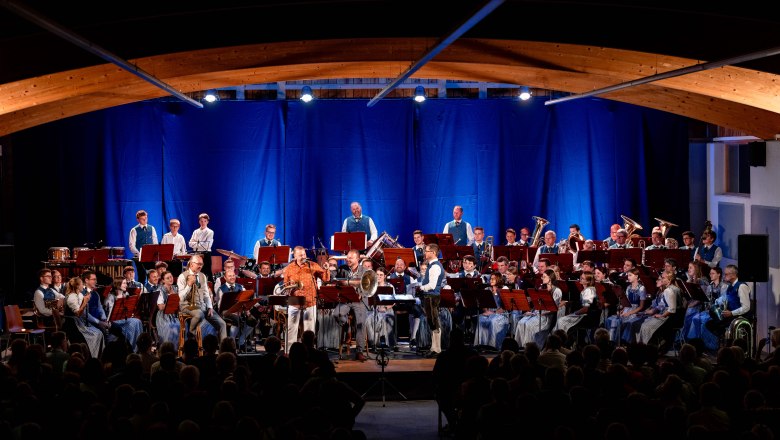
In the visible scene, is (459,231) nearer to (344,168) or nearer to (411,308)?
Result: (344,168)

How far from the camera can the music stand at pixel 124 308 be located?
517 inches

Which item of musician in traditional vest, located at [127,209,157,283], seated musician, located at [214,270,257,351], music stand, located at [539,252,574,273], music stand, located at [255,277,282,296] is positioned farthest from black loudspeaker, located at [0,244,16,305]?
music stand, located at [539,252,574,273]

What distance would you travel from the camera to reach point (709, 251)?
55.1 feet

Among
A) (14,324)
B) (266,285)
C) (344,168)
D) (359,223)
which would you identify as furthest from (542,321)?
(14,324)

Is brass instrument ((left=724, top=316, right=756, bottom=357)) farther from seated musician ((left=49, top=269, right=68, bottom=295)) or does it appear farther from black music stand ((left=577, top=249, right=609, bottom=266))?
seated musician ((left=49, top=269, right=68, bottom=295))

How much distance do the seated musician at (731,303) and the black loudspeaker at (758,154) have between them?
2.43 meters

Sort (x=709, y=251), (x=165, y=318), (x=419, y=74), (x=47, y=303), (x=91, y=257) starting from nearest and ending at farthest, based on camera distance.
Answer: (x=47, y=303) → (x=165, y=318) → (x=91, y=257) → (x=419, y=74) → (x=709, y=251)

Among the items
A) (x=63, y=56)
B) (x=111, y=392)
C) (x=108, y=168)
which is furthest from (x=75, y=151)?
(x=111, y=392)

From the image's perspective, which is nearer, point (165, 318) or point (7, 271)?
point (165, 318)

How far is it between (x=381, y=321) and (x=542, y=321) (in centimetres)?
260

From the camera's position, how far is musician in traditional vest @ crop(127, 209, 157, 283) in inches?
683

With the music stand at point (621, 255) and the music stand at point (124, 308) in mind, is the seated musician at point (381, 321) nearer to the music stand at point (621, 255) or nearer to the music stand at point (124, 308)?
the music stand at point (124, 308)

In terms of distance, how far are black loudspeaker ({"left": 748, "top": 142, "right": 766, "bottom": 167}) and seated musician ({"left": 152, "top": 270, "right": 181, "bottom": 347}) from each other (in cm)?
997

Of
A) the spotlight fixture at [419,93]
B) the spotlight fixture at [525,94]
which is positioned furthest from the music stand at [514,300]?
the spotlight fixture at [525,94]
